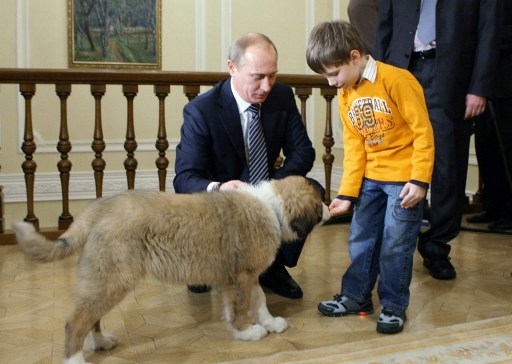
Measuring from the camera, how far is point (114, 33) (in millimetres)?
7414

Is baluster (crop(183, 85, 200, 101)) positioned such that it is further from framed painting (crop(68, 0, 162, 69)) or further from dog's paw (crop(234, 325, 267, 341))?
framed painting (crop(68, 0, 162, 69))

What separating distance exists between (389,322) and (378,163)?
0.67 m

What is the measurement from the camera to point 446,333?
2.71m

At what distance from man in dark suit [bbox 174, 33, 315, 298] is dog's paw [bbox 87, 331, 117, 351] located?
82 cm

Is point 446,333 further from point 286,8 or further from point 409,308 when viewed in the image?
point 286,8

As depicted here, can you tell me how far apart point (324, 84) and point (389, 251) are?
2.42 m

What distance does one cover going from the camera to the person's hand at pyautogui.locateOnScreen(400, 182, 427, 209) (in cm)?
263

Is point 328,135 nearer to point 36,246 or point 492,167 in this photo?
point 492,167

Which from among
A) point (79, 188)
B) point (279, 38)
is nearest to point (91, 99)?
point (79, 188)

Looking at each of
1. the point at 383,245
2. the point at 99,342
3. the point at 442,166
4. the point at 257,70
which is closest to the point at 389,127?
the point at 383,245

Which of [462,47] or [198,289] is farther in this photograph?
[462,47]

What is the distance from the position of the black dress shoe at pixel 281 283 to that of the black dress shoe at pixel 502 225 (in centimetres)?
226

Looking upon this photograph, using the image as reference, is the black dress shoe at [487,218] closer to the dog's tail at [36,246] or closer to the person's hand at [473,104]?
the person's hand at [473,104]

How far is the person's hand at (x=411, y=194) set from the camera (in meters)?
2.63
